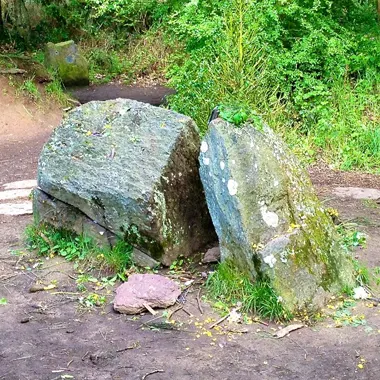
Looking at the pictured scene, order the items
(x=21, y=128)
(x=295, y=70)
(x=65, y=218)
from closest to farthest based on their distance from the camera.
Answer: (x=65, y=218) → (x=295, y=70) → (x=21, y=128)

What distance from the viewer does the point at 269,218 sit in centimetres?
419

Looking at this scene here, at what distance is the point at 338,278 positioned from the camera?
4238 millimetres

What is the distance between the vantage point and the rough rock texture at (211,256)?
188 inches

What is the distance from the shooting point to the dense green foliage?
8242mm

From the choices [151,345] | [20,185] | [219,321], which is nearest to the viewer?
[151,345]

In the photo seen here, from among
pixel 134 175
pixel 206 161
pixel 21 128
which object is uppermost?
pixel 206 161

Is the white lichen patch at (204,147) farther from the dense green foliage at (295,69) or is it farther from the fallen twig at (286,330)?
the dense green foliage at (295,69)

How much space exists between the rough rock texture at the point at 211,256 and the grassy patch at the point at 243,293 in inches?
13.7

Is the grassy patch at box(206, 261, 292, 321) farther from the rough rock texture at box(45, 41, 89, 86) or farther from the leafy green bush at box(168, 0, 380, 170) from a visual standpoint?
the rough rock texture at box(45, 41, 89, 86)

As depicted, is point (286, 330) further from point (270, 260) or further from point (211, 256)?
point (211, 256)

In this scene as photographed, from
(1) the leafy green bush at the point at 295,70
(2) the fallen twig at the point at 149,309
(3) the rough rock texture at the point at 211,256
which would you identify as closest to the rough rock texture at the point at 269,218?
(3) the rough rock texture at the point at 211,256

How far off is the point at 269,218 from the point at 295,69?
572cm

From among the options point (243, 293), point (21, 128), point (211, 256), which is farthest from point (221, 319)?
point (21, 128)

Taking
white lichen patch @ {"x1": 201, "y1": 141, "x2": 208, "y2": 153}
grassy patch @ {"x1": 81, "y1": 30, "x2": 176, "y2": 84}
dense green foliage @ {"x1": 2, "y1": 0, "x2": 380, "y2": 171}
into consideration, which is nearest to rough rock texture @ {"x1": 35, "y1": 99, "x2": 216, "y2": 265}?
white lichen patch @ {"x1": 201, "y1": 141, "x2": 208, "y2": 153}
